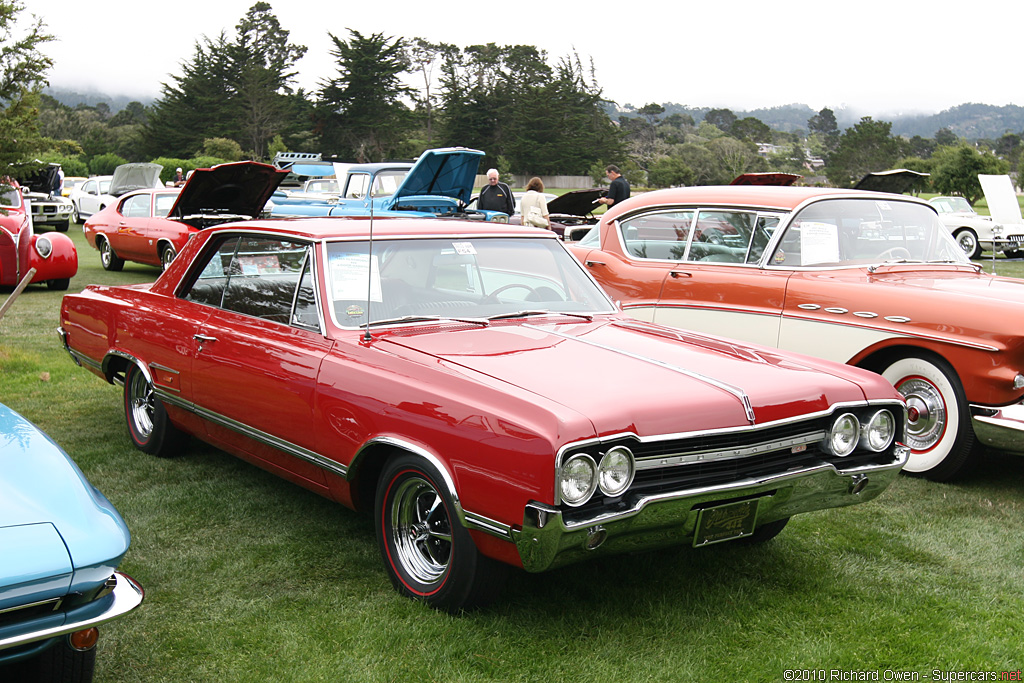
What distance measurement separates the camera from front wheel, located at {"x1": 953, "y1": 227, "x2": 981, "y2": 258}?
66.1 feet

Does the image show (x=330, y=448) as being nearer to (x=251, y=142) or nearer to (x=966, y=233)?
(x=966, y=233)

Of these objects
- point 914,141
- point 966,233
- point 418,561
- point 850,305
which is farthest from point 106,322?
point 914,141

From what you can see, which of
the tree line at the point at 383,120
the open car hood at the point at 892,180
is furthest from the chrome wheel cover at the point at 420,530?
the tree line at the point at 383,120

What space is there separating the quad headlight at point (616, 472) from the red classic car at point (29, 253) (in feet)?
32.0

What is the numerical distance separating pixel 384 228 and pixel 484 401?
1586 mm

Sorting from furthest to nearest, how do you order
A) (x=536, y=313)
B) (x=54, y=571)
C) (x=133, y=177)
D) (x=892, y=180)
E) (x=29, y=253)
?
(x=133, y=177), (x=29, y=253), (x=892, y=180), (x=536, y=313), (x=54, y=571)

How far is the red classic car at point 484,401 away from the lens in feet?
9.83

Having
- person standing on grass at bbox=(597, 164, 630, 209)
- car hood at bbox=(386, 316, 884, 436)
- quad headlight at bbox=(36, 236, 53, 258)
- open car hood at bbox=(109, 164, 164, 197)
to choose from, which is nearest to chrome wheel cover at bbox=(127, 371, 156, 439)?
car hood at bbox=(386, 316, 884, 436)

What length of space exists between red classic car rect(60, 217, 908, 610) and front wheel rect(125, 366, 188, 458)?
0.54 ft

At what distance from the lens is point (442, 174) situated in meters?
14.4

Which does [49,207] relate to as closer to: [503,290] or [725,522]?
[503,290]

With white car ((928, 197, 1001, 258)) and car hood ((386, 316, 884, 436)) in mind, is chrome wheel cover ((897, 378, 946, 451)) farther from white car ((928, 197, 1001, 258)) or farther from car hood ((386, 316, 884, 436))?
white car ((928, 197, 1001, 258))

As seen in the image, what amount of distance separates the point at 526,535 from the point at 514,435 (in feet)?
1.06

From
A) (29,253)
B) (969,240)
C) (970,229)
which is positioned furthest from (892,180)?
(970,229)
